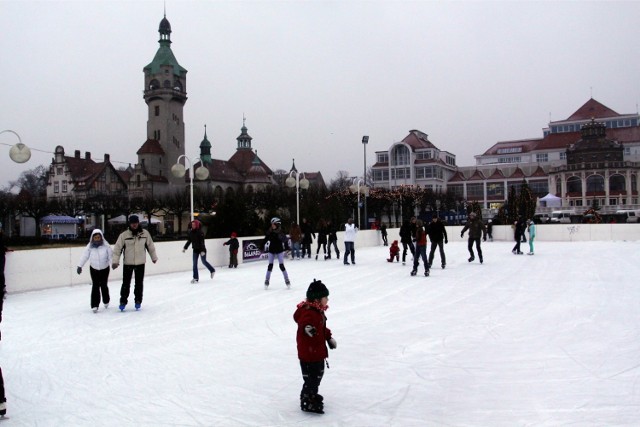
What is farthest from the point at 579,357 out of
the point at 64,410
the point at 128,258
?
the point at 128,258

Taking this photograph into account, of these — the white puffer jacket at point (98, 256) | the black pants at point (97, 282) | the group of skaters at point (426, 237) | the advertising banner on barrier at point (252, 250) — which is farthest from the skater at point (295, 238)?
the white puffer jacket at point (98, 256)

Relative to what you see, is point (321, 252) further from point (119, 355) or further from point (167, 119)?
point (167, 119)

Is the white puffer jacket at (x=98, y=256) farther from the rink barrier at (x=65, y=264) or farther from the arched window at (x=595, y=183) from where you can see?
the arched window at (x=595, y=183)

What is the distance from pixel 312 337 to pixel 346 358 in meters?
1.87

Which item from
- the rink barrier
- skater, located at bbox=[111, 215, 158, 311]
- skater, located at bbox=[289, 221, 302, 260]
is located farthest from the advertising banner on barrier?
skater, located at bbox=[111, 215, 158, 311]

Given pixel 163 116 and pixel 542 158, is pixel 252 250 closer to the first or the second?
pixel 542 158

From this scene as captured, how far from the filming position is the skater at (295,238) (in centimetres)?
1927

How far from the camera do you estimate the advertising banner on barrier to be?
19.0m

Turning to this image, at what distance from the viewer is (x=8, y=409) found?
430cm

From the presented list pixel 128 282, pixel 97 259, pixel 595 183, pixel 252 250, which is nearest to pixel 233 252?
pixel 252 250

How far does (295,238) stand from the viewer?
19266 millimetres

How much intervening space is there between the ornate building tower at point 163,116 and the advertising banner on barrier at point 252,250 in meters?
70.9

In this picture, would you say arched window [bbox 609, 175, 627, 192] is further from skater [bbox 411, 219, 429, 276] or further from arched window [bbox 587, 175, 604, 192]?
skater [bbox 411, 219, 429, 276]

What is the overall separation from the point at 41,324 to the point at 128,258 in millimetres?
1558
